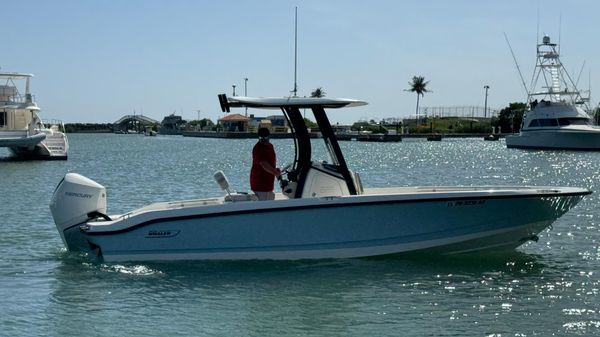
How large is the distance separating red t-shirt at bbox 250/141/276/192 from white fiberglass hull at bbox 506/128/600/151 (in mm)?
64736

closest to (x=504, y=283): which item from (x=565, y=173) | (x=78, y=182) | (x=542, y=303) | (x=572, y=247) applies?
(x=542, y=303)

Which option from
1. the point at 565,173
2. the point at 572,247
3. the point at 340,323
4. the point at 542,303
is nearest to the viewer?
the point at 340,323

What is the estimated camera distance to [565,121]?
7331 centimetres

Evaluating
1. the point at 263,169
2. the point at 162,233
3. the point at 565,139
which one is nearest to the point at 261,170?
the point at 263,169

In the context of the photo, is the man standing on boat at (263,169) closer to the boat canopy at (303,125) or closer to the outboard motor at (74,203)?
the boat canopy at (303,125)

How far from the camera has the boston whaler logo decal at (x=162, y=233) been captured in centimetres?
1241

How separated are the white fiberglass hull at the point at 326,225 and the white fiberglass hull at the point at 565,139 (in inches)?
2503

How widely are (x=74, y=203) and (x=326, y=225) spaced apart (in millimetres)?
4038

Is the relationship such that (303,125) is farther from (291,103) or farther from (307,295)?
(307,295)

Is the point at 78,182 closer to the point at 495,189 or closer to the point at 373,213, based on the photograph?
the point at 373,213

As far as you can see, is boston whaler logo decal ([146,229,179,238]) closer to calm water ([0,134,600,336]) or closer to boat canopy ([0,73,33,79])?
calm water ([0,134,600,336])

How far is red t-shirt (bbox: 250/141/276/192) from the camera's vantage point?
12695 mm

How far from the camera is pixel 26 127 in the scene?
53.6 m

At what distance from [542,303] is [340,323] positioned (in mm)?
2850
